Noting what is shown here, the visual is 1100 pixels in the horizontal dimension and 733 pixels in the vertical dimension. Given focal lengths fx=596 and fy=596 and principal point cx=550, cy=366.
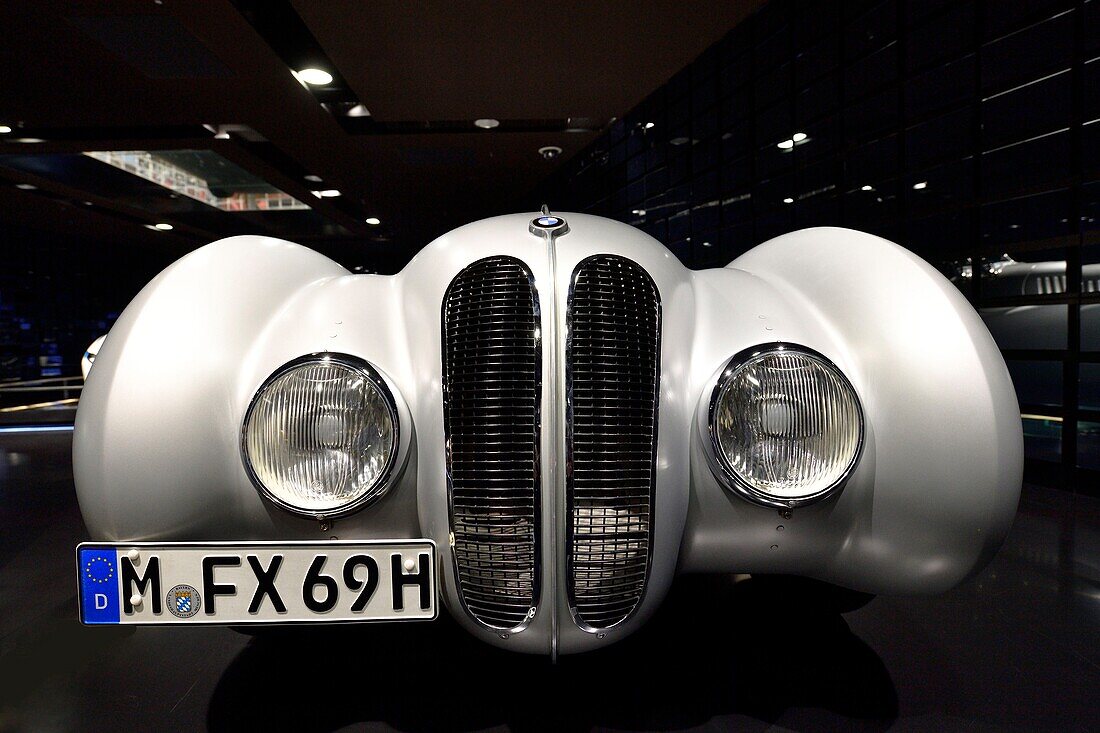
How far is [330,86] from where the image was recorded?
20.8 ft

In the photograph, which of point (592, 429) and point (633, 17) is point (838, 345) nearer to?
point (592, 429)

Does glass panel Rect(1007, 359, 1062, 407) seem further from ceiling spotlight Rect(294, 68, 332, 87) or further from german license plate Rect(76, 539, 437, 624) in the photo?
ceiling spotlight Rect(294, 68, 332, 87)

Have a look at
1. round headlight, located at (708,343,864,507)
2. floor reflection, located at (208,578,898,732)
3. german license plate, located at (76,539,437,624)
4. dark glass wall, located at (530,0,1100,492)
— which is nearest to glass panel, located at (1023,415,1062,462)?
dark glass wall, located at (530,0,1100,492)

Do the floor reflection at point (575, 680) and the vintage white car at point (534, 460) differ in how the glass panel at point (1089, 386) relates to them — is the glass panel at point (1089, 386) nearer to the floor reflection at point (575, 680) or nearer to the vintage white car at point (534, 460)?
the floor reflection at point (575, 680)

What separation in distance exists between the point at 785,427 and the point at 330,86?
21.7 feet

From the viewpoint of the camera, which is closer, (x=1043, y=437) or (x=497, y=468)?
(x=497, y=468)

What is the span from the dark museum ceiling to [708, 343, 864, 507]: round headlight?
4637mm

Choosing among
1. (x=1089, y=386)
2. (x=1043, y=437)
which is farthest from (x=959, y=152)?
(x=1043, y=437)

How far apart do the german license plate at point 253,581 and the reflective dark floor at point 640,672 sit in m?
0.37

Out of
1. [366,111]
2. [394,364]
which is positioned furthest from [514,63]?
[394,364]

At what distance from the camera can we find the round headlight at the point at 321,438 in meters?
1.18

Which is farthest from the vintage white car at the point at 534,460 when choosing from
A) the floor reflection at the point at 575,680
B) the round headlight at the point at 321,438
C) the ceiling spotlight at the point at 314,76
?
the ceiling spotlight at the point at 314,76

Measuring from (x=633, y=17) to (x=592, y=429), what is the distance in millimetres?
5015

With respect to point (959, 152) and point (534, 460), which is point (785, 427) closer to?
point (534, 460)
